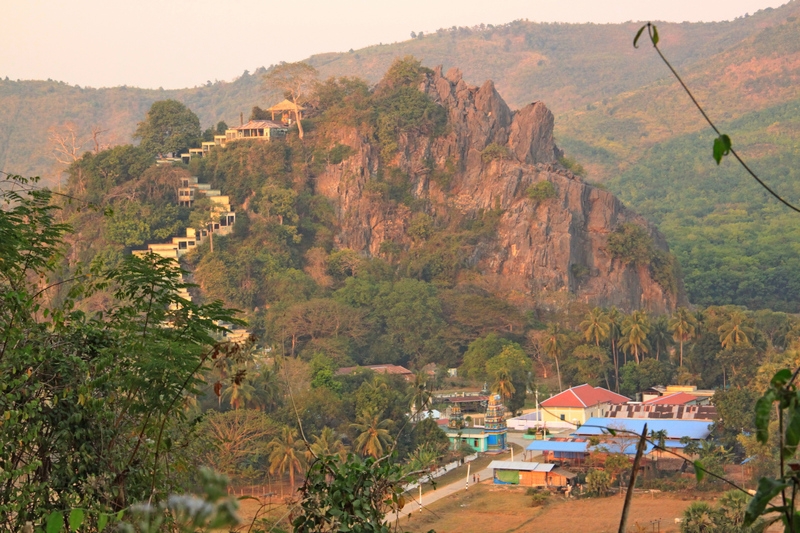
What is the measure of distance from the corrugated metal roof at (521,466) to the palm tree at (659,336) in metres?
18.7

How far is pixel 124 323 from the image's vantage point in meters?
11.0

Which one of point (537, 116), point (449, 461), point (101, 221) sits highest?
point (537, 116)

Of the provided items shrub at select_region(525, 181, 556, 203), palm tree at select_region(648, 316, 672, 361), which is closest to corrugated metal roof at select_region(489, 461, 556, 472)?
palm tree at select_region(648, 316, 672, 361)

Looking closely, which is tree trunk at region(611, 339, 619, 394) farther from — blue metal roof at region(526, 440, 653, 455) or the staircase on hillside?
the staircase on hillside

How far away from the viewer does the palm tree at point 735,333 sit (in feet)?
164

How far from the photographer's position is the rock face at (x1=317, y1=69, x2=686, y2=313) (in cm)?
6256

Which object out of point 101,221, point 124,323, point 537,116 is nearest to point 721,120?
point 537,116

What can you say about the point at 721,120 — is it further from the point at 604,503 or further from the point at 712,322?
the point at 604,503

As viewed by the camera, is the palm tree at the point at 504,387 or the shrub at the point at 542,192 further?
the shrub at the point at 542,192

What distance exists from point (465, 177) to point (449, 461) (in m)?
29.5

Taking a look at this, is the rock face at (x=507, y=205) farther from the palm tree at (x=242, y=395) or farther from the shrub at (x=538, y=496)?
the shrub at (x=538, y=496)

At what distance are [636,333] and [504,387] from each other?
7.95m

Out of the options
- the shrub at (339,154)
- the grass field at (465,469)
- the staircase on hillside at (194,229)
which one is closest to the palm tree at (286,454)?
the grass field at (465,469)

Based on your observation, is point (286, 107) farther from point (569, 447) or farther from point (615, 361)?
point (569, 447)
